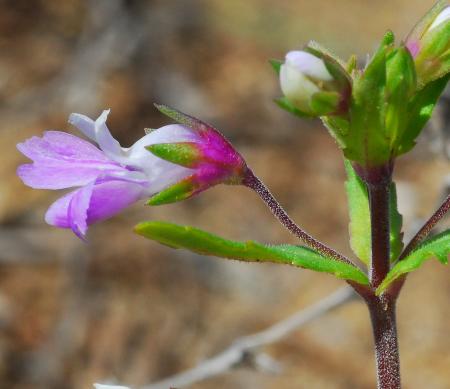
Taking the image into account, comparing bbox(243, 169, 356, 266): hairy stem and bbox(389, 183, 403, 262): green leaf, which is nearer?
bbox(243, 169, 356, 266): hairy stem

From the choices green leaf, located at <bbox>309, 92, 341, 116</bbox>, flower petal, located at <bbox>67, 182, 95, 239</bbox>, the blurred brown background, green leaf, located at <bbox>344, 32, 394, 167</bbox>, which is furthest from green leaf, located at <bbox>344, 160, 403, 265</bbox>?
the blurred brown background

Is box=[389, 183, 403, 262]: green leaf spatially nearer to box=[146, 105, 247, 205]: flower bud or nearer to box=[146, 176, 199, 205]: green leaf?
box=[146, 105, 247, 205]: flower bud

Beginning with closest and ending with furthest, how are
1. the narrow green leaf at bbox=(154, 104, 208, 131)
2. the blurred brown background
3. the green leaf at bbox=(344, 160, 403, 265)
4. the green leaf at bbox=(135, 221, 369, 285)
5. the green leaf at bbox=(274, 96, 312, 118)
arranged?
1. the green leaf at bbox=(135, 221, 369, 285)
2. the green leaf at bbox=(274, 96, 312, 118)
3. the narrow green leaf at bbox=(154, 104, 208, 131)
4. the green leaf at bbox=(344, 160, 403, 265)
5. the blurred brown background

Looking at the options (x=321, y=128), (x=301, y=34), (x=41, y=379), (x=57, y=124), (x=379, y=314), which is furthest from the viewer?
(x=301, y=34)

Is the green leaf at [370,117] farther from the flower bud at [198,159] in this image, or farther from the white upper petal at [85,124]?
the white upper petal at [85,124]

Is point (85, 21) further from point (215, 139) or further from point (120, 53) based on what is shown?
point (215, 139)

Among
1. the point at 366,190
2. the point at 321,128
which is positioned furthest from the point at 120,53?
the point at 366,190

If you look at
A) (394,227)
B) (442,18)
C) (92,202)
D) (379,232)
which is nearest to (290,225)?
(379,232)
